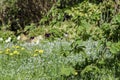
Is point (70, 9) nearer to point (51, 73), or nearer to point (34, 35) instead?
point (34, 35)

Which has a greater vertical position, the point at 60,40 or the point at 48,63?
the point at 48,63

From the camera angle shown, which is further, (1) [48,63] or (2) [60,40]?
(2) [60,40]

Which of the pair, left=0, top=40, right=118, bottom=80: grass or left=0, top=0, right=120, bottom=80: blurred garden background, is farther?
left=0, top=40, right=118, bottom=80: grass

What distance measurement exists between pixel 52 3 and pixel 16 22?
1.15 m

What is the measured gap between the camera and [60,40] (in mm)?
8328

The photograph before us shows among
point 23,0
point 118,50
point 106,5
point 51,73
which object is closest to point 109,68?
point 51,73

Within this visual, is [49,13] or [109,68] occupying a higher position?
[109,68]

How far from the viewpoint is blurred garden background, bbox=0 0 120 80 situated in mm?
4426

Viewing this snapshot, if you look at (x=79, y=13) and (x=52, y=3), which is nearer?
(x=79, y=13)

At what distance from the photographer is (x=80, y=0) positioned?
34.4 ft

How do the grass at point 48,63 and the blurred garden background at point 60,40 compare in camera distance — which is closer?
the blurred garden background at point 60,40

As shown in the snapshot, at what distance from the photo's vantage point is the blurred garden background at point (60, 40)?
4426 mm

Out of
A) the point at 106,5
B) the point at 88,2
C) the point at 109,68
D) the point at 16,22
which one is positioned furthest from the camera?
the point at 16,22

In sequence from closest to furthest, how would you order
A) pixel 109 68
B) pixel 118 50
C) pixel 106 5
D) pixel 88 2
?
pixel 118 50
pixel 109 68
pixel 106 5
pixel 88 2
